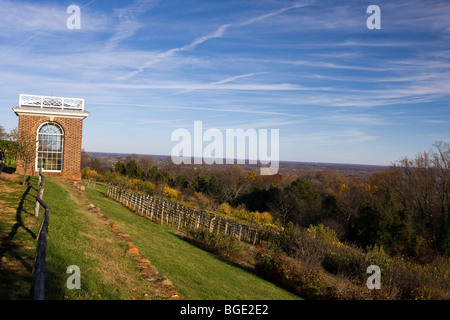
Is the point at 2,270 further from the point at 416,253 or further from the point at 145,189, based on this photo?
the point at 145,189

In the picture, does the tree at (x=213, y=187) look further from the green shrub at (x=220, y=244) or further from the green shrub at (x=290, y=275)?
the green shrub at (x=290, y=275)

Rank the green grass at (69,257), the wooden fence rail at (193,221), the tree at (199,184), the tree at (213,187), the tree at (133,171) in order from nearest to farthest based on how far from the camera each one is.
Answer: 1. the green grass at (69,257)
2. the wooden fence rail at (193,221)
3. the tree at (213,187)
4. the tree at (199,184)
5. the tree at (133,171)

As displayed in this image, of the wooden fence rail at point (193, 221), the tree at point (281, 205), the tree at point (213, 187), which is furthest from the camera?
the tree at point (213, 187)

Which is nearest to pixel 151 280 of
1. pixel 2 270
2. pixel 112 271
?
pixel 112 271

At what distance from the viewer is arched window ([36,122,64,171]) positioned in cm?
1920

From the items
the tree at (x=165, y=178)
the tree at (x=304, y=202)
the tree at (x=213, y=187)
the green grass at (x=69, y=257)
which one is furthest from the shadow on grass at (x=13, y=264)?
the tree at (x=165, y=178)

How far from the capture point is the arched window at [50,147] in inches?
756

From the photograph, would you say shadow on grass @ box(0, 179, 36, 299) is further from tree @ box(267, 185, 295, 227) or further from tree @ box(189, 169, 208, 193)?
tree @ box(189, 169, 208, 193)

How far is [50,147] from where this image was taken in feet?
63.8

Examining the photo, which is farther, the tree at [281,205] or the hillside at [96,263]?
the tree at [281,205]

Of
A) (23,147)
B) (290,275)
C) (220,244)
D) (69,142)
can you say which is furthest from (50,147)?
(290,275)

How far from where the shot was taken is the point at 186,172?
59.6 m
